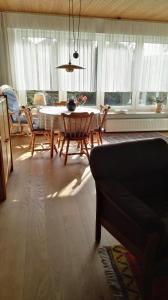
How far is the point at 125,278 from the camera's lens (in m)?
1.54

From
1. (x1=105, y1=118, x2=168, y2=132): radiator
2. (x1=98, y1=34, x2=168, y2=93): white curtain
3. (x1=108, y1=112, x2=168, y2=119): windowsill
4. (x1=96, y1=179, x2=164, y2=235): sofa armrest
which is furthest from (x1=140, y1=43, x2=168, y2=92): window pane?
(x1=96, y1=179, x2=164, y2=235): sofa armrest

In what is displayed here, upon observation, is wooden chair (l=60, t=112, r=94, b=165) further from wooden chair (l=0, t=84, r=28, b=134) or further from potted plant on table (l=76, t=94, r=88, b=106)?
wooden chair (l=0, t=84, r=28, b=134)

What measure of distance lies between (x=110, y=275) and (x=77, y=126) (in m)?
2.36

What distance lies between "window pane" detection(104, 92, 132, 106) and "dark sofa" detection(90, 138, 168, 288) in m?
4.12

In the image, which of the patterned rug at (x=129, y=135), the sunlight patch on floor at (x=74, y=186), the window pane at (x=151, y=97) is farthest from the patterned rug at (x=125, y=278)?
the window pane at (x=151, y=97)

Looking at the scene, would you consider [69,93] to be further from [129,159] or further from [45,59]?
[129,159]

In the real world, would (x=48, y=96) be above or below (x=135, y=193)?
above

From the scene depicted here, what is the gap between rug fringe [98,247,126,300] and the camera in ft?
4.69

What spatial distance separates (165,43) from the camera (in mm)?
5582

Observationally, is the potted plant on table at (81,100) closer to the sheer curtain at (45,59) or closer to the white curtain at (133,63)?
the sheer curtain at (45,59)

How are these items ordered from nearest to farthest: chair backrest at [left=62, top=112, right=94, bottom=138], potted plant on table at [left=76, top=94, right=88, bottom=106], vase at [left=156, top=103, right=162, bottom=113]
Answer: chair backrest at [left=62, top=112, right=94, bottom=138]
potted plant on table at [left=76, top=94, right=88, bottom=106]
vase at [left=156, top=103, right=162, bottom=113]

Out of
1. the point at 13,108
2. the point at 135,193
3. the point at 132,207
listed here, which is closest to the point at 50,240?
the point at 135,193

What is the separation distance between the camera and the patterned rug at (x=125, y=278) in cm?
141

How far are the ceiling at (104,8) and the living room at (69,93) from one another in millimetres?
20
